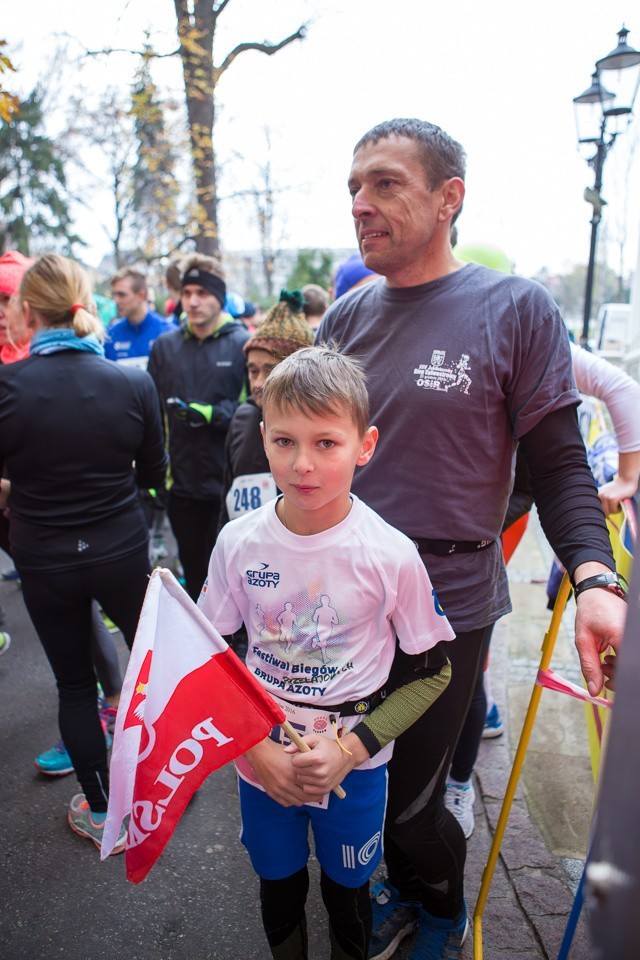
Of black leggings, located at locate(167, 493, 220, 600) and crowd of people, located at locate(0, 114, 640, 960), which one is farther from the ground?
crowd of people, located at locate(0, 114, 640, 960)

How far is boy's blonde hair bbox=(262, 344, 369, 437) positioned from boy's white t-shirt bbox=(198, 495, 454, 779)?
259mm

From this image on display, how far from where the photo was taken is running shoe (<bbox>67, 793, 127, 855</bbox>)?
2.64 m

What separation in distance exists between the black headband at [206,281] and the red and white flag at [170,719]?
9.38 ft

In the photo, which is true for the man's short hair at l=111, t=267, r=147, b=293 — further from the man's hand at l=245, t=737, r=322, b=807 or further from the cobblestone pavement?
the man's hand at l=245, t=737, r=322, b=807

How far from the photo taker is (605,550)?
161 centimetres

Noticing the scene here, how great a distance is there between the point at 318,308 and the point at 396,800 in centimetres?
413

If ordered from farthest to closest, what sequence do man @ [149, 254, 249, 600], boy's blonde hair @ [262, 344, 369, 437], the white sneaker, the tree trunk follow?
the tree trunk < man @ [149, 254, 249, 600] < the white sneaker < boy's blonde hair @ [262, 344, 369, 437]

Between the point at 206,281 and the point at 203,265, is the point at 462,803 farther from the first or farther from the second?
the point at 203,265

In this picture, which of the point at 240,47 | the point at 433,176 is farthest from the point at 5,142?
the point at 433,176

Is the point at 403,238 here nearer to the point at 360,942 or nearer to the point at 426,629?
the point at 426,629

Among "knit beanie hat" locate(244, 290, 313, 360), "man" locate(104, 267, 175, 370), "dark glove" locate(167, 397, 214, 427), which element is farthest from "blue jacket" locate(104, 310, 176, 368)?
"knit beanie hat" locate(244, 290, 313, 360)

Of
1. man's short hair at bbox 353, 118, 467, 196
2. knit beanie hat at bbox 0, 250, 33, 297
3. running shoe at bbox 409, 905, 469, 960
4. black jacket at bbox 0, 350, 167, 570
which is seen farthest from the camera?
knit beanie hat at bbox 0, 250, 33, 297

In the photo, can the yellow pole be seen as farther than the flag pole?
Yes

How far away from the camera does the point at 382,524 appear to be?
Result: 1641 mm
